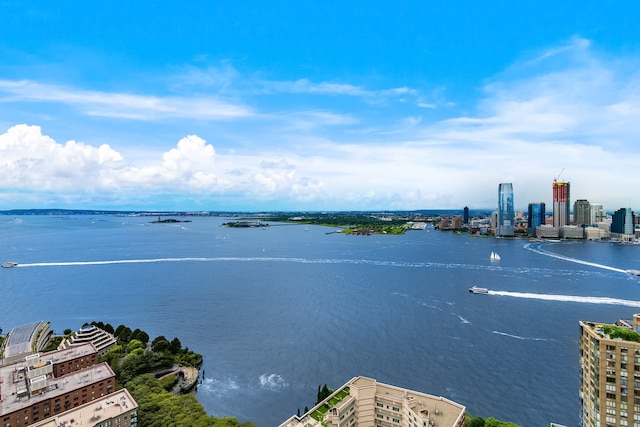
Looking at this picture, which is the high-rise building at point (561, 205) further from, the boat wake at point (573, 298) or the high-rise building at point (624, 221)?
the boat wake at point (573, 298)

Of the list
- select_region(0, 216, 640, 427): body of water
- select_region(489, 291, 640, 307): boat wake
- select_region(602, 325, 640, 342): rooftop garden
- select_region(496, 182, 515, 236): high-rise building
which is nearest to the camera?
select_region(602, 325, 640, 342): rooftop garden

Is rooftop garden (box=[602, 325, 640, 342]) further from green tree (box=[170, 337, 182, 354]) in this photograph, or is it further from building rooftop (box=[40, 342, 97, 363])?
building rooftop (box=[40, 342, 97, 363])

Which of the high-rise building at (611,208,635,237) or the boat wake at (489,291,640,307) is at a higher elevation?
the high-rise building at (611,208,635,237)

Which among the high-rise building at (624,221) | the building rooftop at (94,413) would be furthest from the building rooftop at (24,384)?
the high-rise building at (624,221)

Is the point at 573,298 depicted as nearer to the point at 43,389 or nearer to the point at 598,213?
the point at 43,389

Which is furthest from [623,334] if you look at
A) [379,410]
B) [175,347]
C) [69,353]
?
[69,353]

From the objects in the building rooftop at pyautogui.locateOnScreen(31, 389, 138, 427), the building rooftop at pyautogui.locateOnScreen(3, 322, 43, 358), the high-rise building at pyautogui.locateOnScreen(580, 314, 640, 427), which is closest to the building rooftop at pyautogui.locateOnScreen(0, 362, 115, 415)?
the building rooftop at pyautogui.locateOnScreen(31, 389, 138, 427)
